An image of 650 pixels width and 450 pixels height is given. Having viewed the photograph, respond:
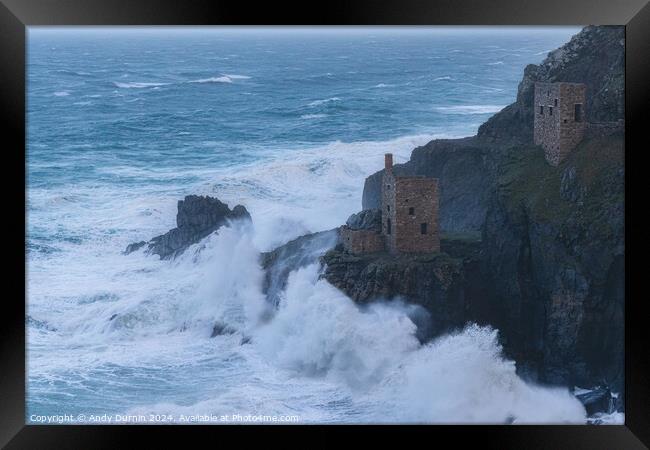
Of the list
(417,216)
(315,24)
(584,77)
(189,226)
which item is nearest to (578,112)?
(584,77)

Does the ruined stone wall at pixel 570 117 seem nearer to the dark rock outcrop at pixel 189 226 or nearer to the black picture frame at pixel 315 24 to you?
the black picture frame at pixel 315 24

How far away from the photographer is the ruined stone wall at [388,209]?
21.4 m

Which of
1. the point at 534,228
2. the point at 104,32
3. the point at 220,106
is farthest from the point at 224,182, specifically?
the point at 534,228

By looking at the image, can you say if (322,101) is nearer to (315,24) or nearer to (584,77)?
(315,24)

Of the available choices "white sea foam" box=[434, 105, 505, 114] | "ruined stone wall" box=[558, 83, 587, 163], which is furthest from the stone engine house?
"ruined stone wall" box=[558, 83, 587, 163]

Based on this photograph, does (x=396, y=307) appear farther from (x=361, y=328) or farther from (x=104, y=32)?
(x=104, y=32)

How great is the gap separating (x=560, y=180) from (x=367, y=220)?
108 inches

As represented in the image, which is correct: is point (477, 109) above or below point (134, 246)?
above

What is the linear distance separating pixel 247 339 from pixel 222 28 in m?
4.33

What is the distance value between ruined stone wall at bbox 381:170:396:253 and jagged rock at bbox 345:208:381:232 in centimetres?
7

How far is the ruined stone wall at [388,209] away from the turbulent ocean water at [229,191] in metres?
0.34

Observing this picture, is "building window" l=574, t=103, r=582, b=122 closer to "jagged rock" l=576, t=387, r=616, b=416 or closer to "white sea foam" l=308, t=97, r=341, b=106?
"white sea foam" l=308, t=97, r=341, b=106

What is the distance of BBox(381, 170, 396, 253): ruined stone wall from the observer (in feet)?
70.2

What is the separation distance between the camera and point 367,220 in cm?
2162
